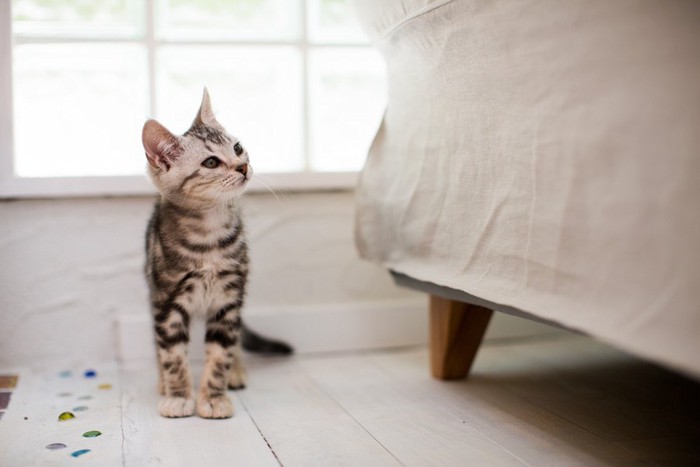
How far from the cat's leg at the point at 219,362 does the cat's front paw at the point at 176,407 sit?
2cm

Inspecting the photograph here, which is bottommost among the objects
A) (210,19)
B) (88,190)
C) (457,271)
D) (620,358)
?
(620,358)

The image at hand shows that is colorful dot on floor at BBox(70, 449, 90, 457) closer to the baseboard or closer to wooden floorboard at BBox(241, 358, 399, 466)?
wooden floorboard at BBox(241, 358, 399, 466)

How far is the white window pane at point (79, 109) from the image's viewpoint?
6.92ft

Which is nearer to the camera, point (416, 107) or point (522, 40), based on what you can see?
point (522, 40)

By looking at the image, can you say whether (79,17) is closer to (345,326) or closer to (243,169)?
(243,169)

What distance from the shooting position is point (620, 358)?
211cm

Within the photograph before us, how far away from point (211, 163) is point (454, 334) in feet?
2.37

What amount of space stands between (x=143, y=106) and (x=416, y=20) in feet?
3.19

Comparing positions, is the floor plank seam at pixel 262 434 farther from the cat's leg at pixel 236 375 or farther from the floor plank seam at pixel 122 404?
the floor plank seam at pixel 122 404

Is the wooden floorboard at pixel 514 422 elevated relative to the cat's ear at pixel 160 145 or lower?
lower

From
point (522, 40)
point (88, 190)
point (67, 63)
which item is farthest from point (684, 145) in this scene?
point (67, 63)

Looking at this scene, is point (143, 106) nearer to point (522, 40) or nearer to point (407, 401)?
point (407, 401)

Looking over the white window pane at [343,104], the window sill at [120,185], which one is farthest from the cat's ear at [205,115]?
the white window pane at [343,104]

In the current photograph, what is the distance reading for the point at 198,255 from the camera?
1.68m
